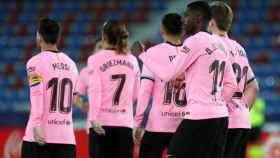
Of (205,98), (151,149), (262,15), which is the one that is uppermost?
(262,15)

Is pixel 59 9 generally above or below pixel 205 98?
above

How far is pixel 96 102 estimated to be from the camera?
777 cm

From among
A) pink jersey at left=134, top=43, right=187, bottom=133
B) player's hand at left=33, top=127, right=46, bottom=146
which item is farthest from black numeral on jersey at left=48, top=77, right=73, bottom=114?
pink jersey at left=134, top=43, right=187, bottom=133

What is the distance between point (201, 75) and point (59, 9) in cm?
1586

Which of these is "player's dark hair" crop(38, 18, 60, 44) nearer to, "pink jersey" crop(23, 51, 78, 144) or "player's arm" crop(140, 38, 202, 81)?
"pink jersey" crop(23, 51, 78, 144)

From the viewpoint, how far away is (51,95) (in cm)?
669

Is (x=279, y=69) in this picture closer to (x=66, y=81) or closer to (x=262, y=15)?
(x=262, y=15)

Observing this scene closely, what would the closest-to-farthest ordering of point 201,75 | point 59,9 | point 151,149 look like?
point 201,75 → point 151,149 → point 59,9

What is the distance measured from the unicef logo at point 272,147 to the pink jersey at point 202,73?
562 cm

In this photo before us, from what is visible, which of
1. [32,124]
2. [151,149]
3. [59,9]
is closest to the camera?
[32,124]

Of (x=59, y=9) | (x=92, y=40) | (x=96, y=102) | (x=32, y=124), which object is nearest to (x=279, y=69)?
(x=92, y=40)

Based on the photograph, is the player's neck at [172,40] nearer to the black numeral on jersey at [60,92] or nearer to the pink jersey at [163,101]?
the pink jersey at [163,101]

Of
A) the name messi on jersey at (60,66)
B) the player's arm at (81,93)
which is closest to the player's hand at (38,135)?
the name messi on jersey at (60,66)

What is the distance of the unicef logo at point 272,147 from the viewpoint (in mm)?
11461
